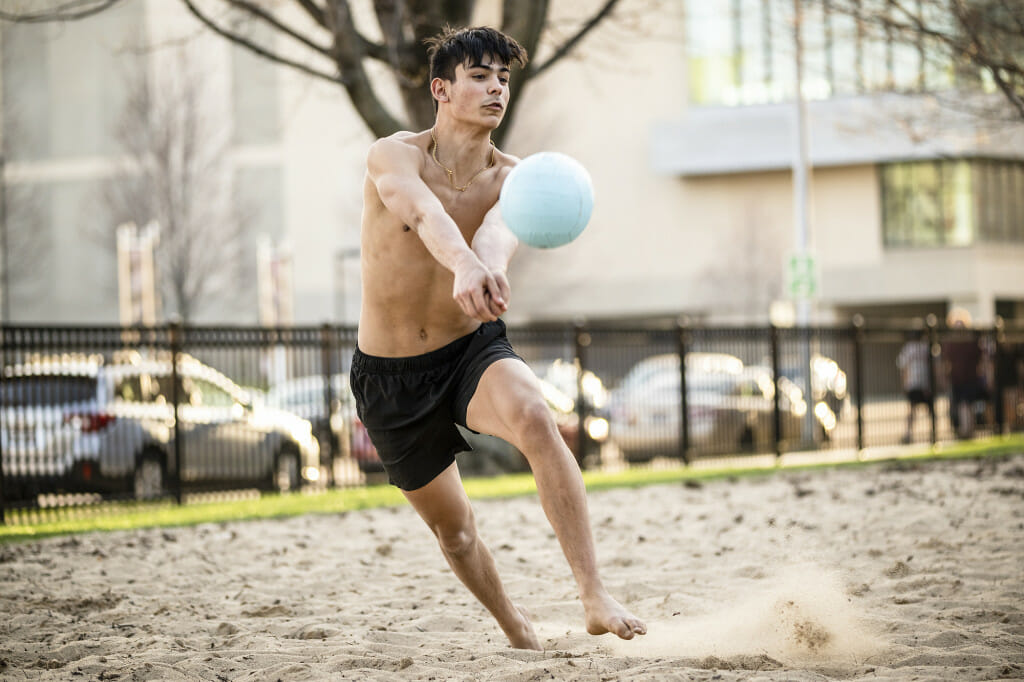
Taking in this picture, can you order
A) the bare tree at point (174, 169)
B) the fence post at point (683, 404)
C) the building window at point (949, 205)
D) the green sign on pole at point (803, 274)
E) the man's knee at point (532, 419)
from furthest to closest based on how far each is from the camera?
the building window at point (949, 205), the bare tree at point (174, 169), the green sign on pole at point (803, 274), the fence post at point (683, 404), the man's knee at point (532, 419)

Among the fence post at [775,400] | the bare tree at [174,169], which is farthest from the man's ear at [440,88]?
the bare tree at [174,169]

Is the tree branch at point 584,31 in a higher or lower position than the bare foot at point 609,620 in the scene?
higher

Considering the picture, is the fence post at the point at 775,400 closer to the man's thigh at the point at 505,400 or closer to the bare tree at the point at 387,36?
the bare tree at the point at 387,36

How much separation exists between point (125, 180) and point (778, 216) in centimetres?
2700

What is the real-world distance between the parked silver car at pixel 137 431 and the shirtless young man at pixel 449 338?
7.65 meters

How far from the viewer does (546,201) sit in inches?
147

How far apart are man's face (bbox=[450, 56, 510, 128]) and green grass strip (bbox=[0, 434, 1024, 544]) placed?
21.8ft

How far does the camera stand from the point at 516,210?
3762 mm

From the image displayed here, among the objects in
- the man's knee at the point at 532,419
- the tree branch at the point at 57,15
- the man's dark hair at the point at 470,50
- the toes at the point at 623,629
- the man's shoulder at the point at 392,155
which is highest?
the tree branch at the point at 57,15

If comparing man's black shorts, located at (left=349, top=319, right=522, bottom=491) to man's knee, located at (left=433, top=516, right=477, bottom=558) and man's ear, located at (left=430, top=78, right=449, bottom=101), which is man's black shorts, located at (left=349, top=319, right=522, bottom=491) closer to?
man's knee, located at (left=433, top=516, right=477, bottom=558)

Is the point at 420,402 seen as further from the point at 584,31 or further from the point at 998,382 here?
the point at 998,382

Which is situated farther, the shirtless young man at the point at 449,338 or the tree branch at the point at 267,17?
the tree branch at the point at 267,17

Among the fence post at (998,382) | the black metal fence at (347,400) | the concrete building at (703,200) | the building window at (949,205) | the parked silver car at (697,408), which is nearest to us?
the black metal fence at (347,400)

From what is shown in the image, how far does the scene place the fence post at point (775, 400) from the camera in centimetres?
1656
